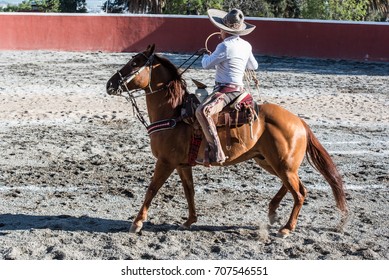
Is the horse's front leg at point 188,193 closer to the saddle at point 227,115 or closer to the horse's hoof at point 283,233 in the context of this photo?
the saddle at point 227,115

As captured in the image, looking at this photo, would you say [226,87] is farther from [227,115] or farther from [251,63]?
[251,63]

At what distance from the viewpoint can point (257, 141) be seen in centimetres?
657

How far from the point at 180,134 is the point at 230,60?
909 millimetres

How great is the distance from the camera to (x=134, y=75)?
6492 mm

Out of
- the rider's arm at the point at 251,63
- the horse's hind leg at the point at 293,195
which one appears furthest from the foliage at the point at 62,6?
the horse's hind leg at the point at 293,195

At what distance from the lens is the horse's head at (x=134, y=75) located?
650 cm

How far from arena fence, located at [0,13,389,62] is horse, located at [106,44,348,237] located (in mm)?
14523

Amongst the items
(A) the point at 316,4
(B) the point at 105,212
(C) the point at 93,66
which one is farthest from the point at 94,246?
(A) the point at 316,4

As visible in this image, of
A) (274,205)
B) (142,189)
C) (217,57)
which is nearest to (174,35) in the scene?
(142,189)

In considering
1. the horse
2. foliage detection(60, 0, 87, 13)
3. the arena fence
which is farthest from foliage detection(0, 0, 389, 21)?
the horse

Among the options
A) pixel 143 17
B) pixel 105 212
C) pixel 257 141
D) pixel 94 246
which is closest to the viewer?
pixel 94 246

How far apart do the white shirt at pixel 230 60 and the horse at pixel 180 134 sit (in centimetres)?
48

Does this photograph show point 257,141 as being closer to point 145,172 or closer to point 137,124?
point 145,172
